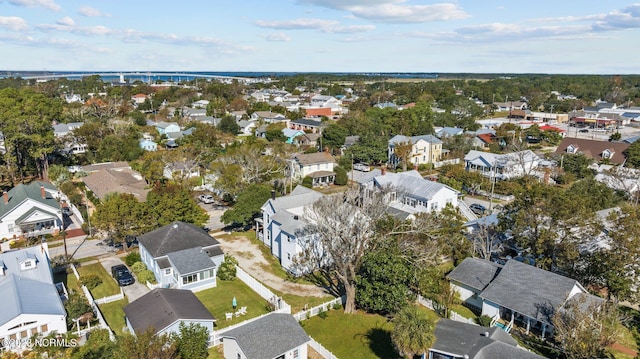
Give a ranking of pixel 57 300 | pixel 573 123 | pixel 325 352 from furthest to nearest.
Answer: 1. pixel 573 123
2. pixel 57 300
3. pixel 325 352

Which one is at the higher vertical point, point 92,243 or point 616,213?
point 616,213

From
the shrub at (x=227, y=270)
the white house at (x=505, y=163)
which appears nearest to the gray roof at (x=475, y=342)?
the shrub at (x=227, y=270)

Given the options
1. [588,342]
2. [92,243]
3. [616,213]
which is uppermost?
[616,213]

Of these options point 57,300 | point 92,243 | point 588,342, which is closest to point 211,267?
point 57,300

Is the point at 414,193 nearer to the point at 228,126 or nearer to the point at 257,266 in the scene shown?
the point at 257,266

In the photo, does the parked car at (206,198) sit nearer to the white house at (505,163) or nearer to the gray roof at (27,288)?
the gray roof at (27,288)

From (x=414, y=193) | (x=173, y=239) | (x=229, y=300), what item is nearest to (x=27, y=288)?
→ (x=173, y=239)

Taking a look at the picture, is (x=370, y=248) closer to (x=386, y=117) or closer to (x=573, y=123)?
(x=386, y=117)

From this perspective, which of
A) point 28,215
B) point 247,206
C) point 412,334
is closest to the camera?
point 412,334
